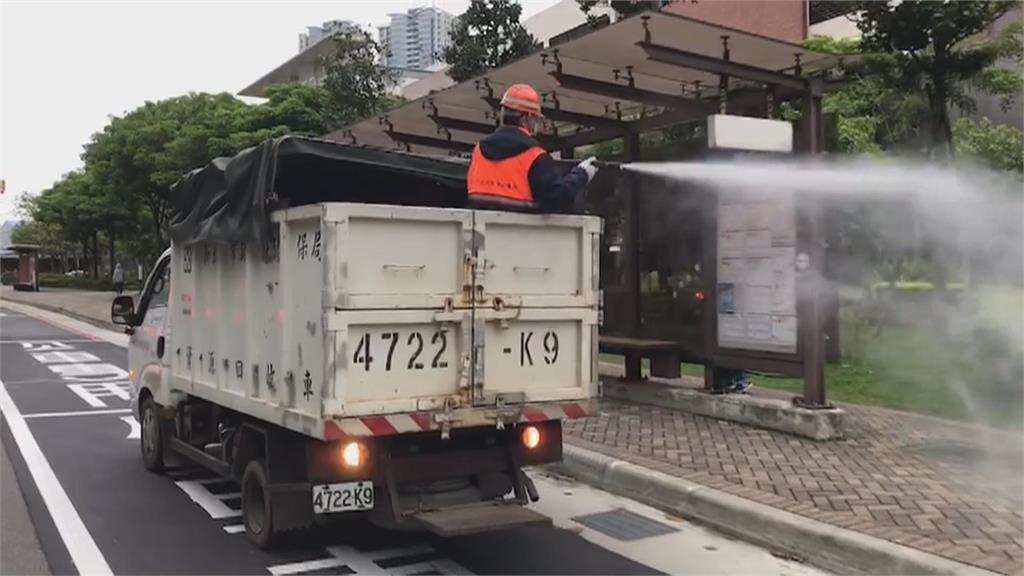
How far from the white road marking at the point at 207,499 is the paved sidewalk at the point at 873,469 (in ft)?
9.04

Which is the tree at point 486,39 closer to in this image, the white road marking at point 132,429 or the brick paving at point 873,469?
the white road marking at point 132,429

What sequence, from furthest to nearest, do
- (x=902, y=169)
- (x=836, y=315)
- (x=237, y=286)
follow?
(x=836, y=315), (x=902, y=169), (x=237, y=286)

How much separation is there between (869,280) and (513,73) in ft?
15.2

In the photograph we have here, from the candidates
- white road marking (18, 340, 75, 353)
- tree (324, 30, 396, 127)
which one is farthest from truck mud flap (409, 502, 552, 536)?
tree (324, 30, 396, 127)

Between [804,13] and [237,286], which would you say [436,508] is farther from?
[804,13]

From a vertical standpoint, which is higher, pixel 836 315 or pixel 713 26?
pixel 713 26

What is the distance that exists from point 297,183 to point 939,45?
7.42 meters

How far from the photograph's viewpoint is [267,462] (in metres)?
5.16

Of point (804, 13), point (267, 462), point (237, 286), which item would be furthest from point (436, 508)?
point (804, 13)

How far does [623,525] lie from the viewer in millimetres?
5930

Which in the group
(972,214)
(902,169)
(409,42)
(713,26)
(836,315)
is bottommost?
(836,315)

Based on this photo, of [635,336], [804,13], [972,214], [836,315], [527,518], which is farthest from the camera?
[804,13]

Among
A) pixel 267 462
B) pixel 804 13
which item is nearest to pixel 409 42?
pixel 804 13

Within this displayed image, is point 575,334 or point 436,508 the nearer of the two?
point 436,508
